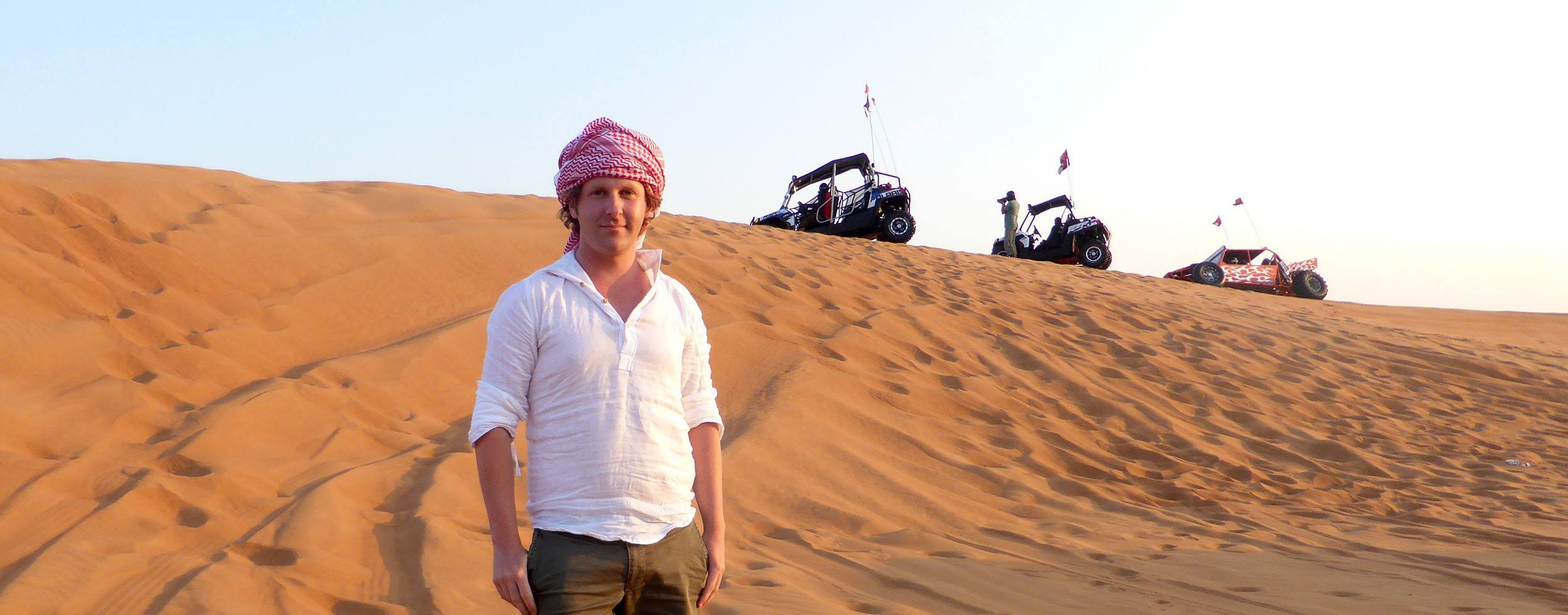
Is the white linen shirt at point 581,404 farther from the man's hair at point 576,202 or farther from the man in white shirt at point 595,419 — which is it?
the man's hair at point 576,202

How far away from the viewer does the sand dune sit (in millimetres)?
3551

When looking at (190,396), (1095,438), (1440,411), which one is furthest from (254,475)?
(1440,411)

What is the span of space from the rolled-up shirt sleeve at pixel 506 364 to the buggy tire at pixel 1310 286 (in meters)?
19.9

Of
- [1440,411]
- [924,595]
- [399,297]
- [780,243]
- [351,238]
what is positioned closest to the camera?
[924,595]

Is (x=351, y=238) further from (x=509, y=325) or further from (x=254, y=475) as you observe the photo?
(x=509, y=325)

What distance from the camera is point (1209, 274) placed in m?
19.5

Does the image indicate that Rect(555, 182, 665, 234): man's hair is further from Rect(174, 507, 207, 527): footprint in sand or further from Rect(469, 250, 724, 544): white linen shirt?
Rect(174, 507, 207, 527): footprint in sand

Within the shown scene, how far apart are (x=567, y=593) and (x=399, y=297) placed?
15.6 ft

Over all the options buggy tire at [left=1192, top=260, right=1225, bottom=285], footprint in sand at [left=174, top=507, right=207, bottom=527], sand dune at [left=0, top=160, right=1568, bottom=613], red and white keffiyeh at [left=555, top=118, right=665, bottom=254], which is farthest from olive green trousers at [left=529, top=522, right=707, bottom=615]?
buggy tire at [left=1192, top=260, right=1225, bottom=285]

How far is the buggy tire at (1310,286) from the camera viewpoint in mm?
19109

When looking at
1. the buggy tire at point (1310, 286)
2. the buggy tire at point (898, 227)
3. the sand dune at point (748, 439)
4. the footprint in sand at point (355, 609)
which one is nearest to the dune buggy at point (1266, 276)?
the buggy tire at point (1310, 286)

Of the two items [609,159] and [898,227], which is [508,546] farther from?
[898,227]

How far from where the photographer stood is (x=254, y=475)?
3873 millimetres

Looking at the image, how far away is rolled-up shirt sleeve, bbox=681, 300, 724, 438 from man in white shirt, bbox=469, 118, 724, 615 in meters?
0.06
